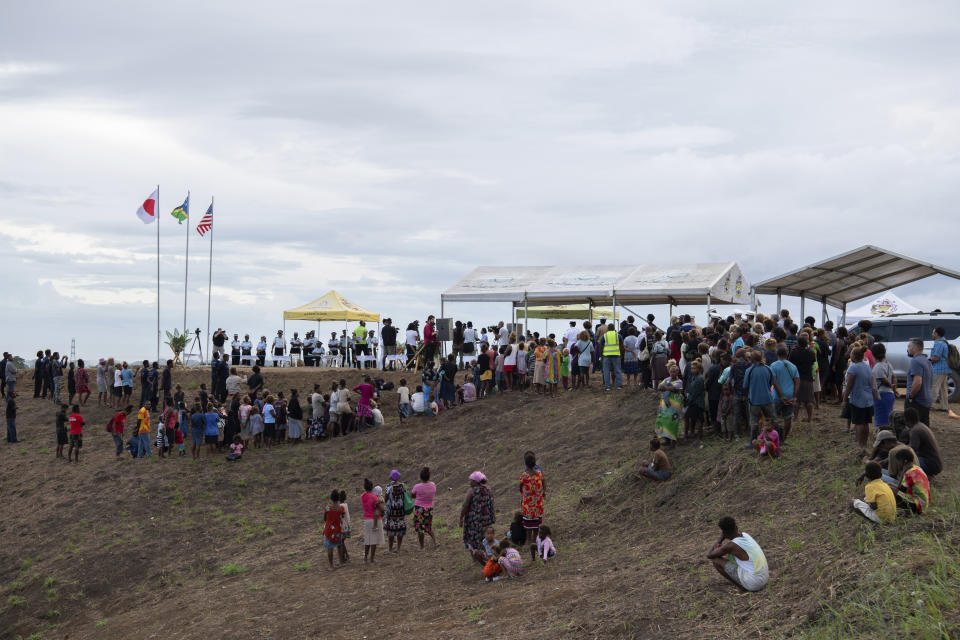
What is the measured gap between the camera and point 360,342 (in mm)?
33844

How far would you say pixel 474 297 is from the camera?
96.2 ft

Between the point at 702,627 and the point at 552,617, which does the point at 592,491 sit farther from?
the point at 702,627

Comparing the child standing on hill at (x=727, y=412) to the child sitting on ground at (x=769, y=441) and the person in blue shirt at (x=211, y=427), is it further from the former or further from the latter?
the person in blue shirt at (x=211, y=427)

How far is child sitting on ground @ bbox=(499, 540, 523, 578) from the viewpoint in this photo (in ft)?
42.5

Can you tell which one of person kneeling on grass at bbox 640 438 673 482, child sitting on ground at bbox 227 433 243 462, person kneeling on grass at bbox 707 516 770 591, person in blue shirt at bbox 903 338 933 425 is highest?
person in blue shirt at bbox 903 338 933 425

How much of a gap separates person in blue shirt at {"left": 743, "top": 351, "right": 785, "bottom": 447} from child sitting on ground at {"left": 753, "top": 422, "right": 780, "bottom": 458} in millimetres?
222

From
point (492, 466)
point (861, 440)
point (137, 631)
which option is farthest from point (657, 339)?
point (137, 631)

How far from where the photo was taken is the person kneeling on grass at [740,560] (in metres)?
9.76

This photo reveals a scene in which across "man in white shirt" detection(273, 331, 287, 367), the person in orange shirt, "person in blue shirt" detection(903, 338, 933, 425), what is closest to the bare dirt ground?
the person in orange shirt

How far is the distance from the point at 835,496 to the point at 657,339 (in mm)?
9851

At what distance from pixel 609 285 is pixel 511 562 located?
1661 centimetres

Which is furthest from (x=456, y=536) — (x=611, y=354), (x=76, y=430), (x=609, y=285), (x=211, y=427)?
(x=76, y=430)

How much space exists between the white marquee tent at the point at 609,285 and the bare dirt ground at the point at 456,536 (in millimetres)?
4316

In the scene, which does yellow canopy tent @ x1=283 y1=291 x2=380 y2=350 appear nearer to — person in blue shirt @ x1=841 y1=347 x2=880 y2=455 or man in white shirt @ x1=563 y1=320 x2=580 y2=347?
man in white shirt @ x1=563 y1=320 x2=580 y2=347
